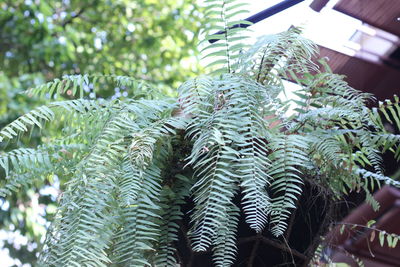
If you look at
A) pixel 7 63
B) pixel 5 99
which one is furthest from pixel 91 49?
pixel 5 99

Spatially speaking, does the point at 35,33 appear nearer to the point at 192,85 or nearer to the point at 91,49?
the point at 91,49

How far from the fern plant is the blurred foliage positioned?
2049mm

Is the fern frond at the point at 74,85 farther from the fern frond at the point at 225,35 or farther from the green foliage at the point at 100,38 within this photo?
the green foliage at the point at 100,38

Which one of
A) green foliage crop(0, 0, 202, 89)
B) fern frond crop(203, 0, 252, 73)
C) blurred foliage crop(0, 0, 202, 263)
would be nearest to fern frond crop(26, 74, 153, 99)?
fern frond crop(203, 0, 252, 73)

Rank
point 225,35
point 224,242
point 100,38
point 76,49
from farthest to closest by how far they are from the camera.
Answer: point 100,38 < point 76,49 < point 225,35 < point 224,242

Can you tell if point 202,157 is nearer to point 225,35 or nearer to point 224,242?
point 224,242

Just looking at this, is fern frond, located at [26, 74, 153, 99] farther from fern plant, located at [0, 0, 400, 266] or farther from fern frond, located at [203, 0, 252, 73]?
fern frond, located at [203, 0, 252, 73]

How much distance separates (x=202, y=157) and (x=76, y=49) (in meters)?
3.45

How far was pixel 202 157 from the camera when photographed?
974 mm

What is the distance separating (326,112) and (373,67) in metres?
0.60

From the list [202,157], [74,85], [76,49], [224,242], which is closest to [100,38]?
[76,49]

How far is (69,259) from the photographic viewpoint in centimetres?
82

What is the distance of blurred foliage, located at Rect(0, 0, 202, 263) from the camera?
131 inches

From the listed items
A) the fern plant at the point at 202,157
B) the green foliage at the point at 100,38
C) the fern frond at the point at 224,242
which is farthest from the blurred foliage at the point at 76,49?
the fern frond at the point at 224,242
